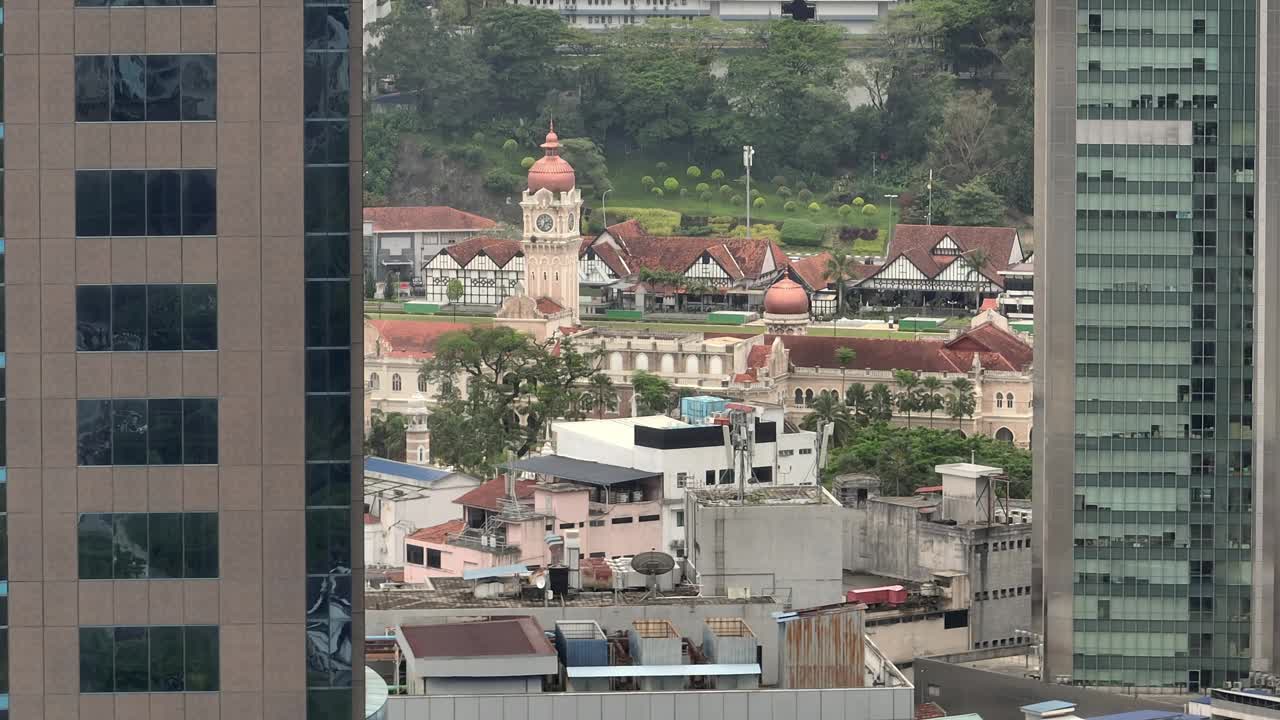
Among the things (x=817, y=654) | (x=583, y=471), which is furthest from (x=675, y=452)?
(x=817, y=654)

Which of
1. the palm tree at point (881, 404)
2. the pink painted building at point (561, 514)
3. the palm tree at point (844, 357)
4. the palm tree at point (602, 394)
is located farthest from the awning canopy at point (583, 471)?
the palm tree at point (844, 357)

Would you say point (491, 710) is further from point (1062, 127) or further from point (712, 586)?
point (1062, 127)

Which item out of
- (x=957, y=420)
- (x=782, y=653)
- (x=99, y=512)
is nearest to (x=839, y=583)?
(x=782, y=653)

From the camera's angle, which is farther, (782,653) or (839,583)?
(839,583)

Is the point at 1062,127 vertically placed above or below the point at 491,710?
above

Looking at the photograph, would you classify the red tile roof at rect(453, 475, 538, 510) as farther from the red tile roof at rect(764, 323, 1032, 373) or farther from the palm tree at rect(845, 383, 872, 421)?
the red tile roof at rect(764, 323, 1032, 373)

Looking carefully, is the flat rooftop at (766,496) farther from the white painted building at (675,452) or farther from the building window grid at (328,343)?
the building window grid at (328,343)

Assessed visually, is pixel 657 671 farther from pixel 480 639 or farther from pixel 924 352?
pixel 924 352
